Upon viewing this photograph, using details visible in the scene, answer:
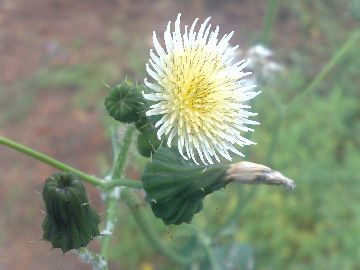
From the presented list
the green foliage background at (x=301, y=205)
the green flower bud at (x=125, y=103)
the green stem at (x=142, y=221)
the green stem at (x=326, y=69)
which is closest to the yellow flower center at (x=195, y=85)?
the green flower bud at (x=125, y=103)

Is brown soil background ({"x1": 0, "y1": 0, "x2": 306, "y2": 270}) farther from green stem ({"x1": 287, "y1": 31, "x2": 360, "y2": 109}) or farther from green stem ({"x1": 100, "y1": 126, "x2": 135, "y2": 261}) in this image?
green stem ({"x1": 100, "y1": 126, "x2": 135, "y2": 261})

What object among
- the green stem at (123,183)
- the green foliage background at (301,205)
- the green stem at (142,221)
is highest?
the green foliage background at (301,205)

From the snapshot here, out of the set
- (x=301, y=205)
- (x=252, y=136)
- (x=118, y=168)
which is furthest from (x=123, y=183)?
(x=301, y=205)

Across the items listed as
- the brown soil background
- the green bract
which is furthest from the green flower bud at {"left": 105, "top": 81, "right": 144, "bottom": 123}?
the brown soil background

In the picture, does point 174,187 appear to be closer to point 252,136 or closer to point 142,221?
point 142,221

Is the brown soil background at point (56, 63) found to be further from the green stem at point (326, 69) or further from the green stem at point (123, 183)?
the green stem at point (123, 183)
